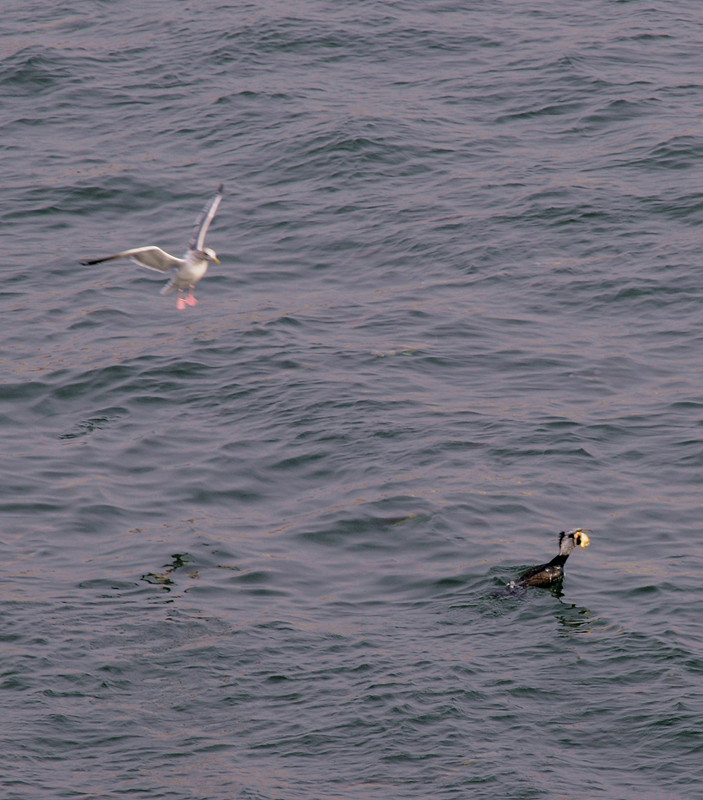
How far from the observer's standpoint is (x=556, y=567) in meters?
18.0

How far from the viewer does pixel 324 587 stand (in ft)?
60.6

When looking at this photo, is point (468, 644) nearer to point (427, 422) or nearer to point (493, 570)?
point (493, 570)

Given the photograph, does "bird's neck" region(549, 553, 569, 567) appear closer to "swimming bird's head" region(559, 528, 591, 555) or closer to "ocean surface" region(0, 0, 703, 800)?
"swimming bird's head" region(559, 528, 591, 555)

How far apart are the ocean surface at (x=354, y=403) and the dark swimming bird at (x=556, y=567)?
0.78ft

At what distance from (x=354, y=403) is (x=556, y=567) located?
6.02 metres

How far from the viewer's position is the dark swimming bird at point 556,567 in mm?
17844

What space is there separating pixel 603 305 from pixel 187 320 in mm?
7570

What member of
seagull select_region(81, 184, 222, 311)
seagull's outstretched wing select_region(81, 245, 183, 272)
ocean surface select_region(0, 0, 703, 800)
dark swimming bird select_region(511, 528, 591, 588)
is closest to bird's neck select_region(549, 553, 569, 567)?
dark swimming bird select_region(511, 528, 591, 588)

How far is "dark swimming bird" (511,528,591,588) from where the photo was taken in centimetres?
1784

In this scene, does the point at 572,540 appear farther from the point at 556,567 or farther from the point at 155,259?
the point at 155,259

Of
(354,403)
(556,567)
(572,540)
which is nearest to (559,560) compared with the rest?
(556,567)

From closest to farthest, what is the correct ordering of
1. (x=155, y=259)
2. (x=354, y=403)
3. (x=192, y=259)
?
(x=155, y=259), (x=192, y=259), (x=354, y=403)

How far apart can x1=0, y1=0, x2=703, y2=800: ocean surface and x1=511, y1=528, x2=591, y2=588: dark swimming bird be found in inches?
9.4

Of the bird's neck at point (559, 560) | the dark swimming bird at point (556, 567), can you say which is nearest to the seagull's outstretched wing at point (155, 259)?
the dark swimming bird at point (556, 567)
